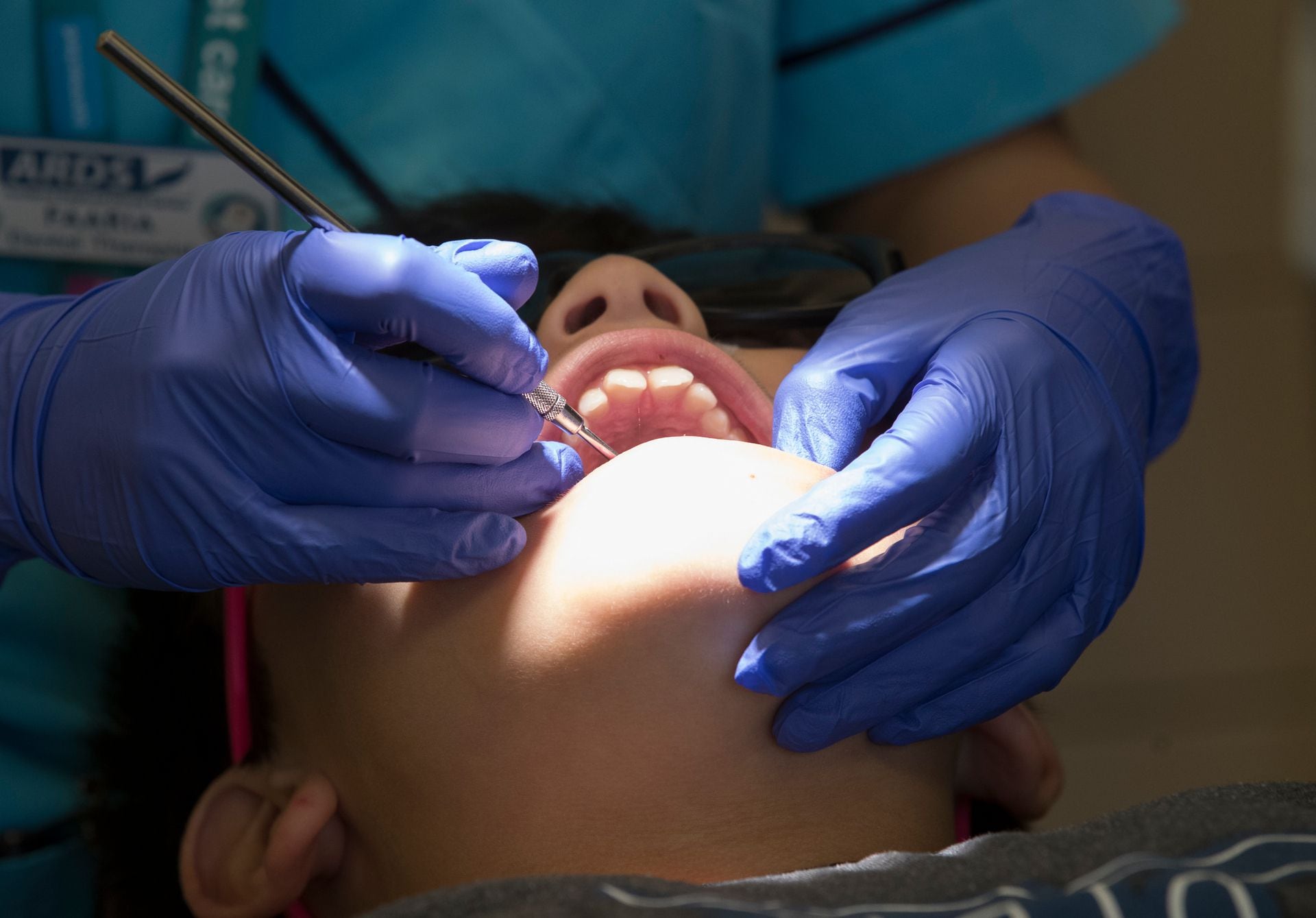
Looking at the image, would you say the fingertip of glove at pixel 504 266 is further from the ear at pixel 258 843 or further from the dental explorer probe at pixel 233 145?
the ear at pixel 258 843

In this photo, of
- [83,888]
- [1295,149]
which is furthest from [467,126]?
[1295,149]

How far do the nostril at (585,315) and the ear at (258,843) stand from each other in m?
0.46

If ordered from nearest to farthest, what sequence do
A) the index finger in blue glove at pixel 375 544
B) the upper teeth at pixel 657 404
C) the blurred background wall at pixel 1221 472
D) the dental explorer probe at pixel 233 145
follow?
1. the dental explorer probe at pixel 233 145
2. the index finger in blue glove at pixel 375 544
3. the upper teeth at pixel 657 404
4. the blurred background wall at pixel 1221 472

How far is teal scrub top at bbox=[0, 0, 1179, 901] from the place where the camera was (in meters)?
1.25

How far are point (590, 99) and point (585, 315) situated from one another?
0.47 m

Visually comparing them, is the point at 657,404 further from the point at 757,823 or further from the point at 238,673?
the point at 238,673

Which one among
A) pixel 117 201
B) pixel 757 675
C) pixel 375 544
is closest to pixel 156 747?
pixel 375 544

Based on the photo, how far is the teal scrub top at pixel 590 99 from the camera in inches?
49.3

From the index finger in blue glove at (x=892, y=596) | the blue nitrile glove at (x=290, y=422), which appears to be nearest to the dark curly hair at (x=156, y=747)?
the blue nitrile glove at (x=290, y=422)

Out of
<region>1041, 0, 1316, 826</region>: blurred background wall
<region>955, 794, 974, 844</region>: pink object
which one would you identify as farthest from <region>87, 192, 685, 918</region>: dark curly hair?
<region>1041, 0, 1316, 826</region>: blurred background wall

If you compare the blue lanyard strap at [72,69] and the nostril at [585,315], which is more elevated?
the blue lanyard strap at [72,69]

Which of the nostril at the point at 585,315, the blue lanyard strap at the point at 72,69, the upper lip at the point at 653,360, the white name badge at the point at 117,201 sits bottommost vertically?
the upper lip at the point at 653,360

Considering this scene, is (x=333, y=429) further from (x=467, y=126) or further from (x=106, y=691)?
(x=467, y=126)

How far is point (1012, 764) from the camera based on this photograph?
1092 mm
